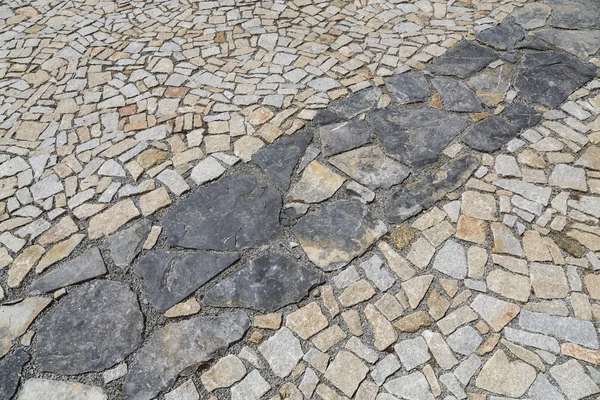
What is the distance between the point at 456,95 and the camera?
4.29 metres

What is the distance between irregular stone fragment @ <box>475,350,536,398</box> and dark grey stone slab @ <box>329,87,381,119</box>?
2221 millimetres

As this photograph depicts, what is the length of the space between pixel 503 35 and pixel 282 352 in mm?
3779

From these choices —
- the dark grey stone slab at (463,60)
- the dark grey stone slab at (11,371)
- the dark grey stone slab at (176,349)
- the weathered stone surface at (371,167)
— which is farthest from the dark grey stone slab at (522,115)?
the dark grey stone slab at (11,371)

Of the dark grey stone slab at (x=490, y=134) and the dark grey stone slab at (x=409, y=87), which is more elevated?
the dark grey stone slab at (x=409, y=87)

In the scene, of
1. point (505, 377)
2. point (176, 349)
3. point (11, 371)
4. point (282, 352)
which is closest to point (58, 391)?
point (11, 371)

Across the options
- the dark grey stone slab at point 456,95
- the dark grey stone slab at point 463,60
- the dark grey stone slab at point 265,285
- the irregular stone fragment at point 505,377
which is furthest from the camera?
the dark grey stone slab at point 463,60

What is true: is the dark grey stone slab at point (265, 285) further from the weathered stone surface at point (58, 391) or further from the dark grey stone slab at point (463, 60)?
the dark grey stone slab at point (463, 60)

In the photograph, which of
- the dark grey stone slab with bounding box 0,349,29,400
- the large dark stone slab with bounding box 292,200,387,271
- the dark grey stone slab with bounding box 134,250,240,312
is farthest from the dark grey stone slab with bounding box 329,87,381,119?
the dark grey stone slab with bounding box 0,349,29,400

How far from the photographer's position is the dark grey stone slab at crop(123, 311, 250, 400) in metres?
2.77

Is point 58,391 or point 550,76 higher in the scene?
point 550,76

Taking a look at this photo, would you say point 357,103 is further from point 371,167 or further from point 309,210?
point 309,210

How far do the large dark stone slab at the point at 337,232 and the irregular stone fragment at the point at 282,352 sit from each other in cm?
52

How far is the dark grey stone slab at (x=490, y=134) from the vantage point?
3.85 metres

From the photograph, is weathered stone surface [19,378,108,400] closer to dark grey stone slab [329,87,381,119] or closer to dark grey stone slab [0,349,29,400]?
dark grey stone slab [0,349,29,400]
